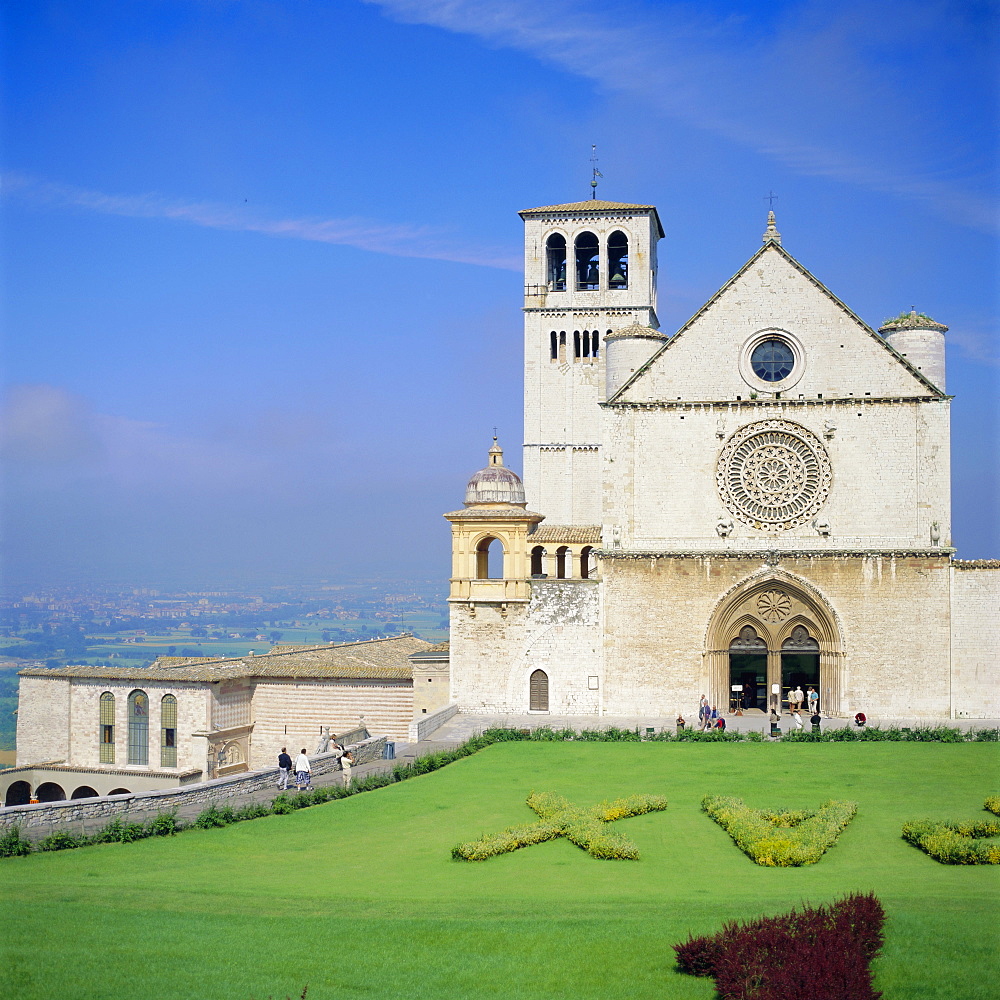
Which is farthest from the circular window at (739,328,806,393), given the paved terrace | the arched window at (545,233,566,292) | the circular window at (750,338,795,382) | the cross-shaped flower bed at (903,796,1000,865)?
the cross-shaped flower bed at (903,796,1000,865)

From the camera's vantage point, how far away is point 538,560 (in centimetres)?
5088

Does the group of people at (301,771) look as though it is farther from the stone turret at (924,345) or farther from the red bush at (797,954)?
the stone turret at (924,345)

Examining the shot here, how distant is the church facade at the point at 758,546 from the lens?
3919 centimetres

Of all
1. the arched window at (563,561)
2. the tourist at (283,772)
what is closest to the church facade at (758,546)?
the arched window at (563,561)

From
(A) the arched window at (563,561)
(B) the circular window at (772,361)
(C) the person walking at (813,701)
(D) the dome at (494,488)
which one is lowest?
(C) the person walking at (813,701)

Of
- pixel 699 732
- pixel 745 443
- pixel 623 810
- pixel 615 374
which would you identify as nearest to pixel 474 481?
pixel 615 374

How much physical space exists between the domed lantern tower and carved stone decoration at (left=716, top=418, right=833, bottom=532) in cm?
702

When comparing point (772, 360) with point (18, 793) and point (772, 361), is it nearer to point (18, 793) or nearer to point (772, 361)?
point (772, 361)

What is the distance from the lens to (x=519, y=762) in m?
32.2

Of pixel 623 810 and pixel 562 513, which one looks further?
pixel 562 513

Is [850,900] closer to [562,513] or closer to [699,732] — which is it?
[699,732]

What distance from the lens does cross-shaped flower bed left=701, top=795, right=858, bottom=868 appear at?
20.3 meters

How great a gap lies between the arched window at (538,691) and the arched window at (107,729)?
652 inches

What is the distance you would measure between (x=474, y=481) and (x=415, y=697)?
7887mm
